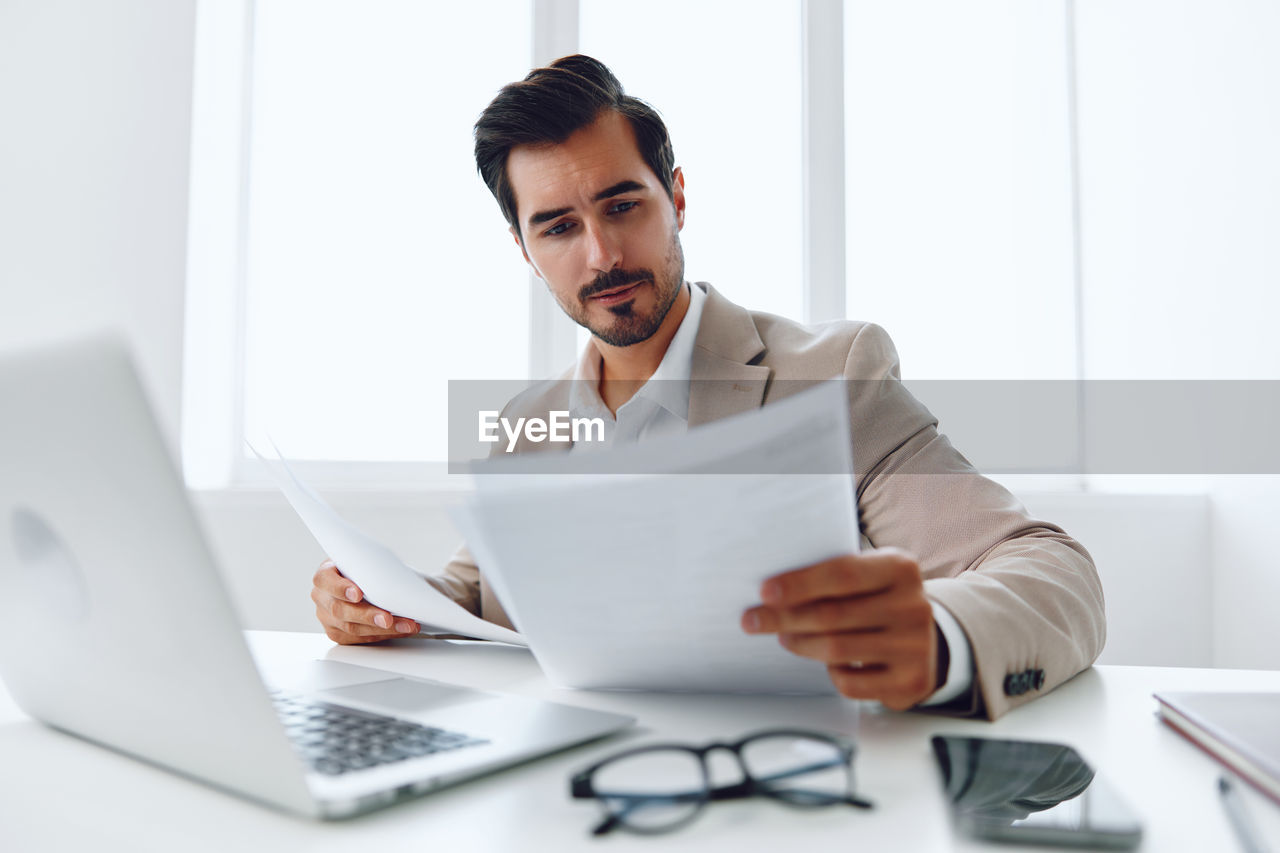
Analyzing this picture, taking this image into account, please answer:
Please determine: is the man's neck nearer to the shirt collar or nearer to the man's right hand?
the shirt collar

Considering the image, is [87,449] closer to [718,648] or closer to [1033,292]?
[718,648]

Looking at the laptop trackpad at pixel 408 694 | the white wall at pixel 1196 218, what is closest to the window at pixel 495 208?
the white wall at pixel 1196 218

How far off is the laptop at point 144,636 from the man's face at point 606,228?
84 cm

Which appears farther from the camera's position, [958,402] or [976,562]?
[958,402]

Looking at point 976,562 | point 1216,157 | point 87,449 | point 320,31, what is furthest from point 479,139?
point 1216,157

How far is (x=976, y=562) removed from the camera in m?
0.83

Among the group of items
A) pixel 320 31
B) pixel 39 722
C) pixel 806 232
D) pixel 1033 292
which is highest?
pixel 320 31

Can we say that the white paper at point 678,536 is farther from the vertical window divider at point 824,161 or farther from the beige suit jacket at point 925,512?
the vertical window divider at point 824,161

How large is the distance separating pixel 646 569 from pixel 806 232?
189 cm

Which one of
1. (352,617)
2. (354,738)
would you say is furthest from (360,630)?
(354,738)

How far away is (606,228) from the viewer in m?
1.26

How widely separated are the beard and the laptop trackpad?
74 centimetres

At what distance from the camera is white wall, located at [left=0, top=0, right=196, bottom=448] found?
6.84ft

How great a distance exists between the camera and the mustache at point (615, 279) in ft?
4.10
